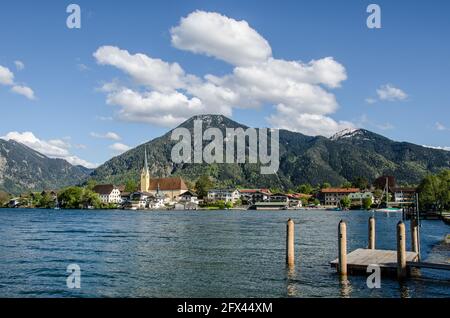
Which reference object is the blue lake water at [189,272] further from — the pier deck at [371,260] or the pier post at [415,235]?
the pier post at [415,235]

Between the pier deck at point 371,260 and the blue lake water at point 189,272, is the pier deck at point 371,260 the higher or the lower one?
the higher one

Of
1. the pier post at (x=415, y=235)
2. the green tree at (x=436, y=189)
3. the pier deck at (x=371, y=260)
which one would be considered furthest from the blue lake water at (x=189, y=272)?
the green tree at (x=436, y=189)

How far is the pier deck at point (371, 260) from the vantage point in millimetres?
35312

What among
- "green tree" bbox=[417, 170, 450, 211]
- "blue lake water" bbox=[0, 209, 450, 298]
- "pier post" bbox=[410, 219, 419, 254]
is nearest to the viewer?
"blue lake water" bbox=[0, 209, 450, 298]

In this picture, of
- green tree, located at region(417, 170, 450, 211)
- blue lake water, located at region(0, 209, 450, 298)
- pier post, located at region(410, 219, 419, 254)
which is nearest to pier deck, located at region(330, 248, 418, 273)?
blue lake water, located at region(0, 209, 450, 298)

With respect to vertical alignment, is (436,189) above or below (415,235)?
above

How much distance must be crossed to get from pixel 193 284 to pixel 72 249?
86.3 feet

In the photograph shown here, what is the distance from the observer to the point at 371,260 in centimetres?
3772

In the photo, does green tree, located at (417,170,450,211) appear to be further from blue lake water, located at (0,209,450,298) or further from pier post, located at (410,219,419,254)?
pier post, located at (410,219,419,254)

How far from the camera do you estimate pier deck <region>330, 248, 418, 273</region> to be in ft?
116

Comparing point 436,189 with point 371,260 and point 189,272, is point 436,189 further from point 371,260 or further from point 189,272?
point 189,272

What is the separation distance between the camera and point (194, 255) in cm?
4800

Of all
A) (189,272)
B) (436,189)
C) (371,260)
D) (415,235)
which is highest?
(436,189)

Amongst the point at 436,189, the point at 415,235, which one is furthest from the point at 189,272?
the point at 436,189
